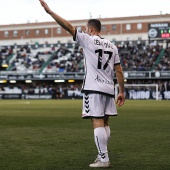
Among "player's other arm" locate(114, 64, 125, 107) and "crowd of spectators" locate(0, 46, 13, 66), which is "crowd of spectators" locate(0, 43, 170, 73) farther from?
"player's other arm" locate(114, 64, 125, 107)

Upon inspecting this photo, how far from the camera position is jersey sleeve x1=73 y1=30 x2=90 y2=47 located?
766 cm

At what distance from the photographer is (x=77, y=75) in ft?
229

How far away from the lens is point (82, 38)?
7.75 metres

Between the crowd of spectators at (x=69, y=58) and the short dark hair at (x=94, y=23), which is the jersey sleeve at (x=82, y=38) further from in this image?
the crowd of spectators at (x=69, y=58)

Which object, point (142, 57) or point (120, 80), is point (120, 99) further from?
point (142, 57)

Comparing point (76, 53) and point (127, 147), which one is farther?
point (76, 53)

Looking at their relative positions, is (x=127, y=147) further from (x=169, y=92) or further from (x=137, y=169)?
(x=169, y=92)

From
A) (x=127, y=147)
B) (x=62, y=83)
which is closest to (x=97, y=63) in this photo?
(x=127, y=147)

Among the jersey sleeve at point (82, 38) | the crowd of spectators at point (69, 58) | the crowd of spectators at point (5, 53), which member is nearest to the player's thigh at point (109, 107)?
the jersey sleeve at point (82, 38)

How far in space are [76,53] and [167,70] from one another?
55.9 ft

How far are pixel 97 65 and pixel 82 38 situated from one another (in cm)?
55

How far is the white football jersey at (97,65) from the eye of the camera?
26.0 feet

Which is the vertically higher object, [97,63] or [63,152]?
[97,63]

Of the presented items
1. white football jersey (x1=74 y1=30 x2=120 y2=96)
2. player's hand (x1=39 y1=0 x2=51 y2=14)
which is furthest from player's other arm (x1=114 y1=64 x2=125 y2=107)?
player's hand (x1=39 y1=0 x2=51 y2=14)
